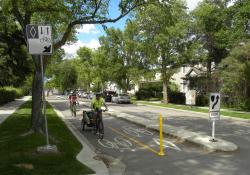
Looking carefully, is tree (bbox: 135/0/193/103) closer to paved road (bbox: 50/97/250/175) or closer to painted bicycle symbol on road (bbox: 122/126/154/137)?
painted bicycle symbol on road (bbox: 122/126/154/137)

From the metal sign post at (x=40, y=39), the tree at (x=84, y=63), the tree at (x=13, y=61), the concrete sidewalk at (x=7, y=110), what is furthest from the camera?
the tree at (x=84, y=63)

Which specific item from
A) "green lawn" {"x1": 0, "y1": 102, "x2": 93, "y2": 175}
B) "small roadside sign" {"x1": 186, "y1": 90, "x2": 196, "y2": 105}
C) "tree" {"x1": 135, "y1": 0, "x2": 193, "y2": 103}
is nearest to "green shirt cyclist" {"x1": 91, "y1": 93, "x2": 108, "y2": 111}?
"green lawn" {"x1": 0, "y1": 102, "x2": 93, "y2": 175}

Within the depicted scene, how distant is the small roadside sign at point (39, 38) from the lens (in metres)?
10.8

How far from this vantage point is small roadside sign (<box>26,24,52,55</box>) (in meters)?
10.8

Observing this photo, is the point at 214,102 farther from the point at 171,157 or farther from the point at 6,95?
the point at 6,95

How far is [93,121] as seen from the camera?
16953 millimetres

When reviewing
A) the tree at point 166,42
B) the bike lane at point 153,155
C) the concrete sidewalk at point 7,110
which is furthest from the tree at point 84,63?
the bike lane at point 153,155

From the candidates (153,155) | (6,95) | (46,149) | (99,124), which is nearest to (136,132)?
(99,124)

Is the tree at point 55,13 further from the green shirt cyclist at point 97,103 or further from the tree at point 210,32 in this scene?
the tree at point 210,32

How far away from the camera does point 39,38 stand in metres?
10.9

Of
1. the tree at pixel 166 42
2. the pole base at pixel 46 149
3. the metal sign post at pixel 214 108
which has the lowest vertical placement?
the pole base at pixel 46 149

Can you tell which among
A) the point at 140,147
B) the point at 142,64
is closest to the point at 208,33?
the point at 142,64

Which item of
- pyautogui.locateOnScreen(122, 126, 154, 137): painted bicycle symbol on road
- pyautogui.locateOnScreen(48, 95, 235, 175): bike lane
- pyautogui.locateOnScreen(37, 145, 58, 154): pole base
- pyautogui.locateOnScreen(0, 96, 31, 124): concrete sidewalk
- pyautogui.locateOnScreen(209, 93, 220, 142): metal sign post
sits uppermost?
pyautogui.locateOnScreen(209, 93, 220, 142): metal sign post

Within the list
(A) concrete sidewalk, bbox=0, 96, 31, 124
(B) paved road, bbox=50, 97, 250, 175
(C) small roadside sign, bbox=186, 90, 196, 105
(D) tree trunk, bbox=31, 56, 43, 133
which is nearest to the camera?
(B) paved road, bbox=50, 97, 250, 175
